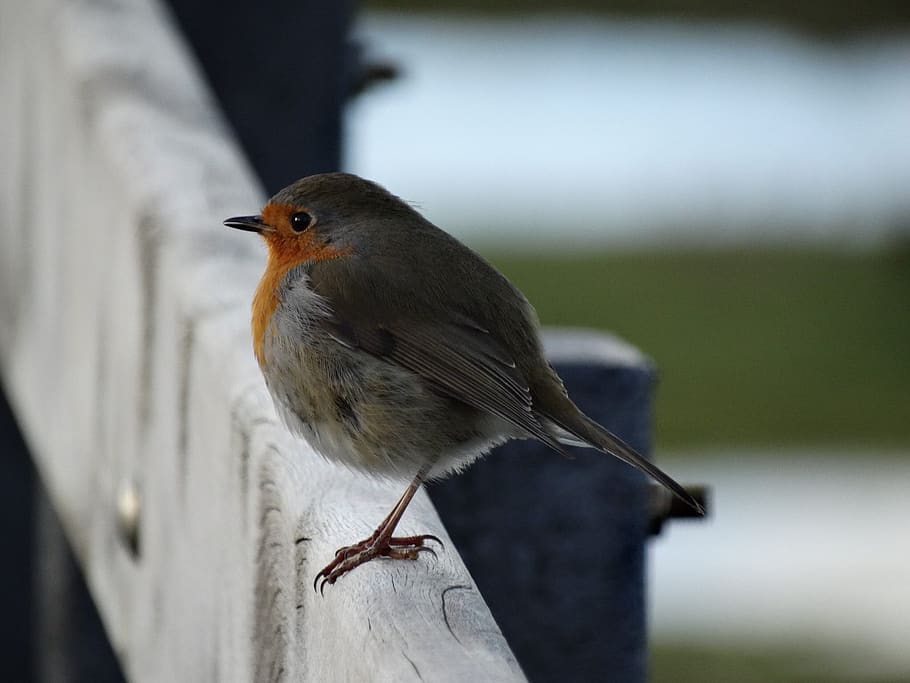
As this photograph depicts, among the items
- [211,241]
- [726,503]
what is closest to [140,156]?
[211,241]

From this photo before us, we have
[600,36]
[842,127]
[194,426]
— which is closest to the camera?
[194,426]

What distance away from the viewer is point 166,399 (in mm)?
2209

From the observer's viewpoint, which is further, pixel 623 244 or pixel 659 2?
pixel 659 2

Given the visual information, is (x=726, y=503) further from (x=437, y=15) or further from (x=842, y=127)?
(x=437, y=15)

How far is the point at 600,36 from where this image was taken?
47.1 feet

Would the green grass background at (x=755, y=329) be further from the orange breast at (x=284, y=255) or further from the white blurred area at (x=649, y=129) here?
the orange breast at (x=284, y=255)

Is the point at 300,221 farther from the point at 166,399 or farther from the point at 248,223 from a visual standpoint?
the point at 166,399

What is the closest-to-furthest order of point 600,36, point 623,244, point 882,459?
point 882,459
point 623,244
point 600,36

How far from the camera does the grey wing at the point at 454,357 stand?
246cm

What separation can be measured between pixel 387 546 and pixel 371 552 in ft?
0.18

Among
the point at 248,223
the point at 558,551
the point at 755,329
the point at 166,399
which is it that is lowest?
the point at 755,329

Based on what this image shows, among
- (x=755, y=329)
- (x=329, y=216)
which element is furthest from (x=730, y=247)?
(x=329, y=216)

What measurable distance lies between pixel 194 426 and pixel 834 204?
32.6ft

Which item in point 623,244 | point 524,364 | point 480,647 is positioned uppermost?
point 480,647
